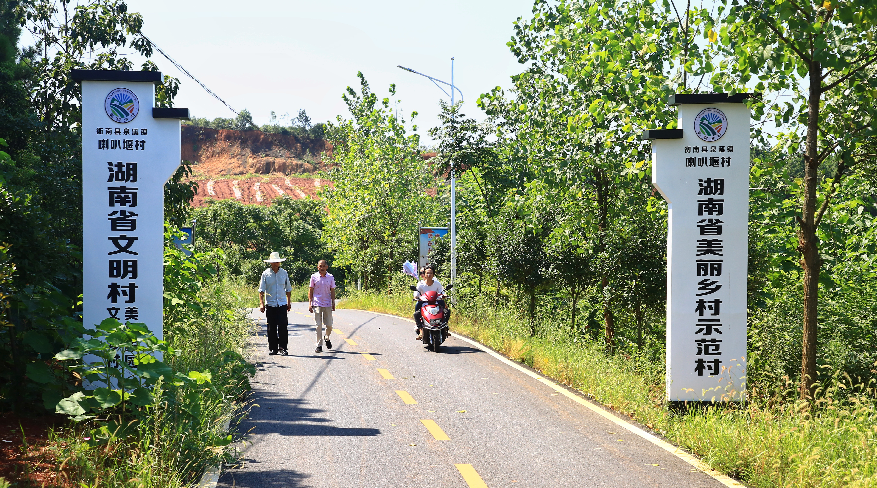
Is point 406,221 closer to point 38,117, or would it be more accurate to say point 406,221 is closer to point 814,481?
point 38,117

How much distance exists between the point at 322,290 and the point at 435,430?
7618mm

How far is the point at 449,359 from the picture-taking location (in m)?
13.7

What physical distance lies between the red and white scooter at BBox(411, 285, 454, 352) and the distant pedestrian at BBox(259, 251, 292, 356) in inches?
113

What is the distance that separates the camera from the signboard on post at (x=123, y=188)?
7.89 metres

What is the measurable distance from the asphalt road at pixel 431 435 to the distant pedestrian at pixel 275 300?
1413 millimetres

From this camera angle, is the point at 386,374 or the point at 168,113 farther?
the point at 386,374

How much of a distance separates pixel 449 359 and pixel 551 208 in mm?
3971

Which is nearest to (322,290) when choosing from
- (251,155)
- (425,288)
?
(425,288)

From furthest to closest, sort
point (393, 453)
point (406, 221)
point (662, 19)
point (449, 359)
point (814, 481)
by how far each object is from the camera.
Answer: point (406, 221) → point (449, 359) → point (662, 19) → point (393, 453) → point (814, 481)

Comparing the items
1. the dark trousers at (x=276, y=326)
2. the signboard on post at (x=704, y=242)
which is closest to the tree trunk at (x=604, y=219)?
the signboard on post at (x=704, y=242)

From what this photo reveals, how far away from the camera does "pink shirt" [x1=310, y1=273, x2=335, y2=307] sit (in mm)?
15188

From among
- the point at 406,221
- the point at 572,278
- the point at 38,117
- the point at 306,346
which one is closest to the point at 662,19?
the point at 572,278

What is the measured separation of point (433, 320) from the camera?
48.7 feet

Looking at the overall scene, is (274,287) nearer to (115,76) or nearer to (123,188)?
(123,188)
